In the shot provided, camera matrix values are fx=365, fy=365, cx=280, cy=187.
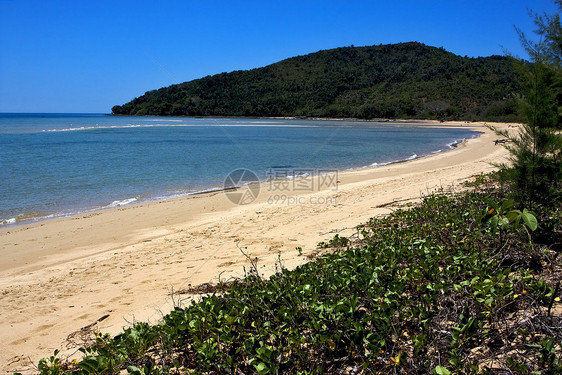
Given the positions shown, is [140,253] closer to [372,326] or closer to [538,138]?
[372,326]

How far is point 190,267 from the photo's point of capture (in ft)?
17.3

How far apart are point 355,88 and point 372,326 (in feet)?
378

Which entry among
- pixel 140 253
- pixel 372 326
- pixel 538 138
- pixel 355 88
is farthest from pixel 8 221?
pixel 355 88

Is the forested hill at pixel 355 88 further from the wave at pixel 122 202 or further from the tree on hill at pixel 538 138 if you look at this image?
the tree on hill at pixel 538 138

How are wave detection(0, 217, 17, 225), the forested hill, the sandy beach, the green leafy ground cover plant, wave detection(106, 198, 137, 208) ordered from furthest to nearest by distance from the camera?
the forested hill → wave detection(106, 198, 137, 208) → wave detection(0, 217, 17, 225) → the sandy beach → the green leafy ground cover plant

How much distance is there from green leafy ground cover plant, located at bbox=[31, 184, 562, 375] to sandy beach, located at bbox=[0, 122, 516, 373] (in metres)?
0.87

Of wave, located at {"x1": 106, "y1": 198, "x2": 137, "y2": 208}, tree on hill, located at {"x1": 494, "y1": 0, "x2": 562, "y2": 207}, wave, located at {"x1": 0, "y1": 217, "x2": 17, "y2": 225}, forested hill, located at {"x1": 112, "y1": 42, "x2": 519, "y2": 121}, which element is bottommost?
wave, located at {"x1": 0, "y1": 217, "x2": 17, "y2": 225}

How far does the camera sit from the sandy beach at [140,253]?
3840mm

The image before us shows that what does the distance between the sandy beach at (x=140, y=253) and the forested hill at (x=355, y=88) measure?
65035 millimetres

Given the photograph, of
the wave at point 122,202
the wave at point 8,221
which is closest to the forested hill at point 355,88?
the wave at point 122,202

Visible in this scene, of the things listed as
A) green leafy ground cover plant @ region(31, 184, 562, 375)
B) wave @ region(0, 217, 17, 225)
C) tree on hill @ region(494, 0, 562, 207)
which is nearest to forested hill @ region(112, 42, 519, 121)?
tree on hill @ region(494, 0, 562, 207)

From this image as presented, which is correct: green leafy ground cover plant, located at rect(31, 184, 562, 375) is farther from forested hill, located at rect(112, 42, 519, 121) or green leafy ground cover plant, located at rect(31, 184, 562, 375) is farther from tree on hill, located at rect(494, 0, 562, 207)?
forested hill, located at rect(112, 42, 519, 121)

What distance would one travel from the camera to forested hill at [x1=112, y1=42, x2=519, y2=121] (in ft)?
274

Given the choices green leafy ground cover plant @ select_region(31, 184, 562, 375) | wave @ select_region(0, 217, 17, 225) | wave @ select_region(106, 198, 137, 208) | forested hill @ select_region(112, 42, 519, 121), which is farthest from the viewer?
forested hill @ select_region(112, 42, 519, 121)
